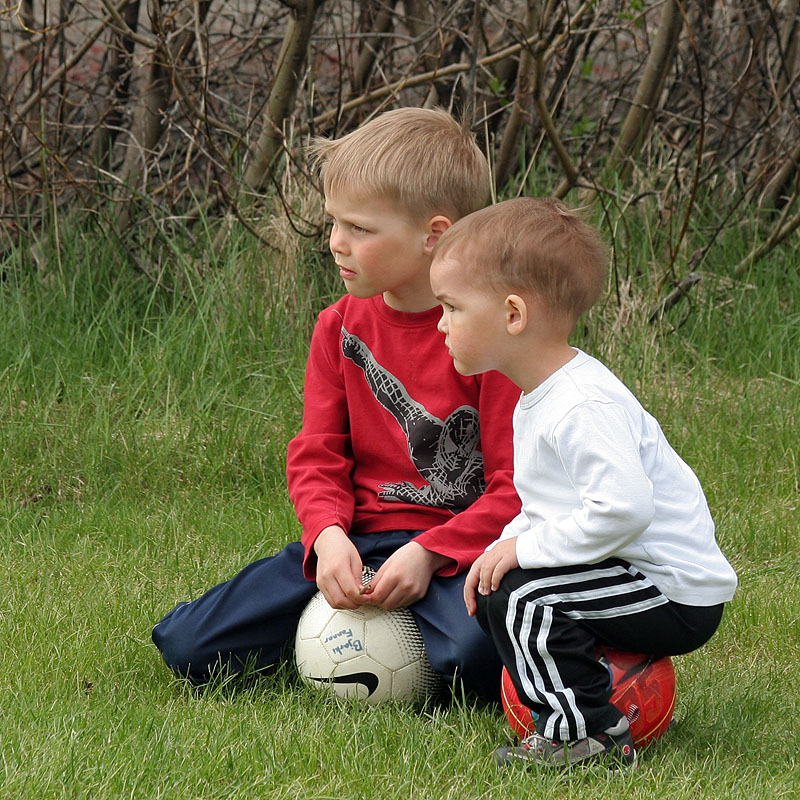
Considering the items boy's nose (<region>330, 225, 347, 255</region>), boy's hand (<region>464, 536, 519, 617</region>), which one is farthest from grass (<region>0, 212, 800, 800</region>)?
boy's nose (<region>330, 225, 347, 255</region>)

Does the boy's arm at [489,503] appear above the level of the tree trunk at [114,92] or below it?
below

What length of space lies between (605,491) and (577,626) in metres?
0.31

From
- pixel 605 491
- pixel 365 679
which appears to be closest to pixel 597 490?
pixel 605 491

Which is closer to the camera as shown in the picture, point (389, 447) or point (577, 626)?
point (577, 626)

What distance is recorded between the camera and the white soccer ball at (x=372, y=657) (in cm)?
268

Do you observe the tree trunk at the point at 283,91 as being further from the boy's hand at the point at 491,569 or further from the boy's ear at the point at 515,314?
the boy's hand at the point at 491,569

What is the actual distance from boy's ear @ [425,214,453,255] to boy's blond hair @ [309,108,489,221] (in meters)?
0.02

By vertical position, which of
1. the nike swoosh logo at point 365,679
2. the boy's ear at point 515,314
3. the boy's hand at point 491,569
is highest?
the boy's ear at point 515,314

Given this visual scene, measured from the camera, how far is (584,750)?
7.50 ft

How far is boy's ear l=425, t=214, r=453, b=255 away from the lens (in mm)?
2662

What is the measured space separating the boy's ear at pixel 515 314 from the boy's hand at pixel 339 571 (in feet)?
2.31

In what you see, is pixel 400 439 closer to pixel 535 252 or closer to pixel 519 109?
pixel 535 252

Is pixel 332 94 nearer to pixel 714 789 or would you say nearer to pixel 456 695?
pixel 456 695

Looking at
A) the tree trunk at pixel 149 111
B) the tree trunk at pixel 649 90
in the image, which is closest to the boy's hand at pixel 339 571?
the tree trunk at pixel 149 111
